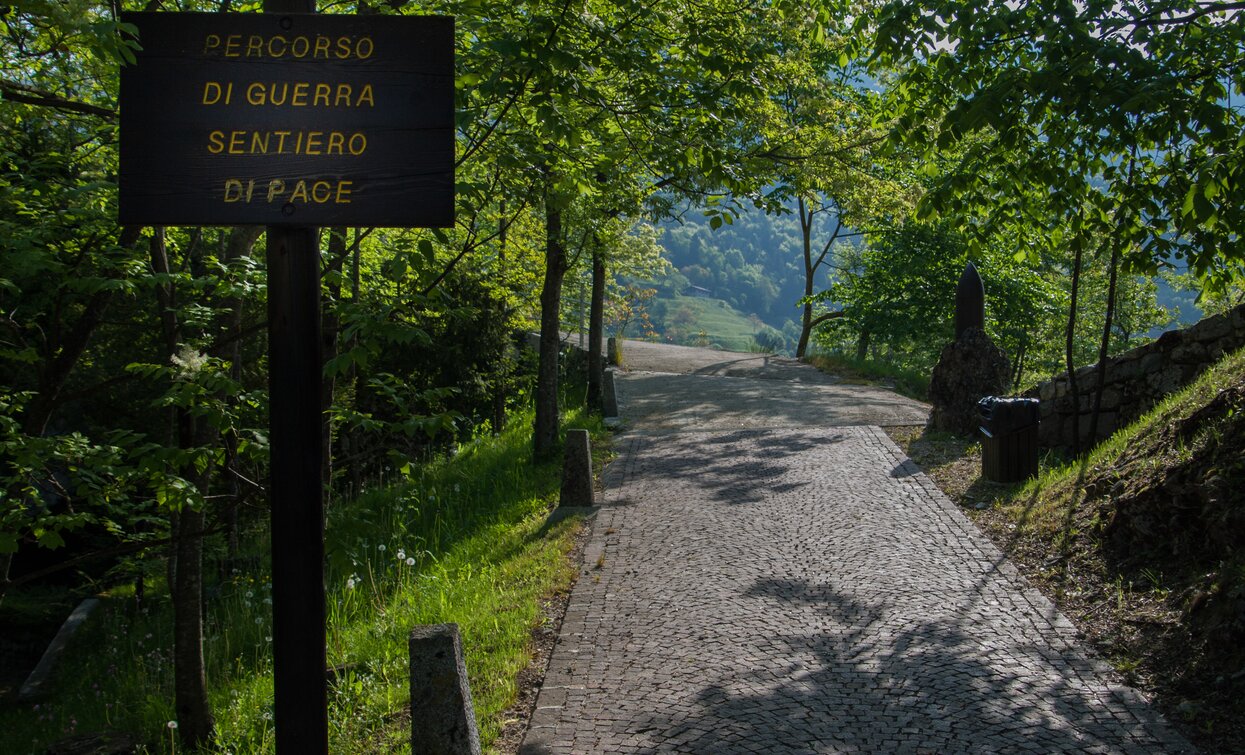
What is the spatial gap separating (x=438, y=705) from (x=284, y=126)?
2.51 m

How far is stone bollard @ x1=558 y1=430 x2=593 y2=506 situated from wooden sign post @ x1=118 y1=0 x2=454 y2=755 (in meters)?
6.86

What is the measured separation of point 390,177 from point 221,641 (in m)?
6.59

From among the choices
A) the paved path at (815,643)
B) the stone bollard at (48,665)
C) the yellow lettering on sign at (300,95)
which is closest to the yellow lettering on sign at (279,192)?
the yellow lettering on sign at (300,95)

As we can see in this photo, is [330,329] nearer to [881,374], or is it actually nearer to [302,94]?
[302,94]

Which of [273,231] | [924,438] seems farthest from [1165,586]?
[924,438]

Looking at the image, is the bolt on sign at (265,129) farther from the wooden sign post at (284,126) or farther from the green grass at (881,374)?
the green grass at (881,374)

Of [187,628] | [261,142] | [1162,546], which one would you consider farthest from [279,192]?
Answer: [1162,546]

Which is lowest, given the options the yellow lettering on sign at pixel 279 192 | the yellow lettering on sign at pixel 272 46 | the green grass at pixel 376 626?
the green grass at pixel 376 626

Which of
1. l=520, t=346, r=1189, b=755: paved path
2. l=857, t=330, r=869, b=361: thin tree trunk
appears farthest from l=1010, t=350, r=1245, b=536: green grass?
l=857, t=330, r=869, b=361: thin tree trunk

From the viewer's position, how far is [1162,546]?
22.1 feet

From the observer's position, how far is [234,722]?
630 cm

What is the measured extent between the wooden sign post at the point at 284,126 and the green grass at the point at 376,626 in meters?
1.97

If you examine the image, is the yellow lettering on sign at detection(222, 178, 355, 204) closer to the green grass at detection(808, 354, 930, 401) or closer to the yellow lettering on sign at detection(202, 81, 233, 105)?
the yellow lettering on sign at detection(202, 81, 233, 105)

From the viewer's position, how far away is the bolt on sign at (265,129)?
127 inches
